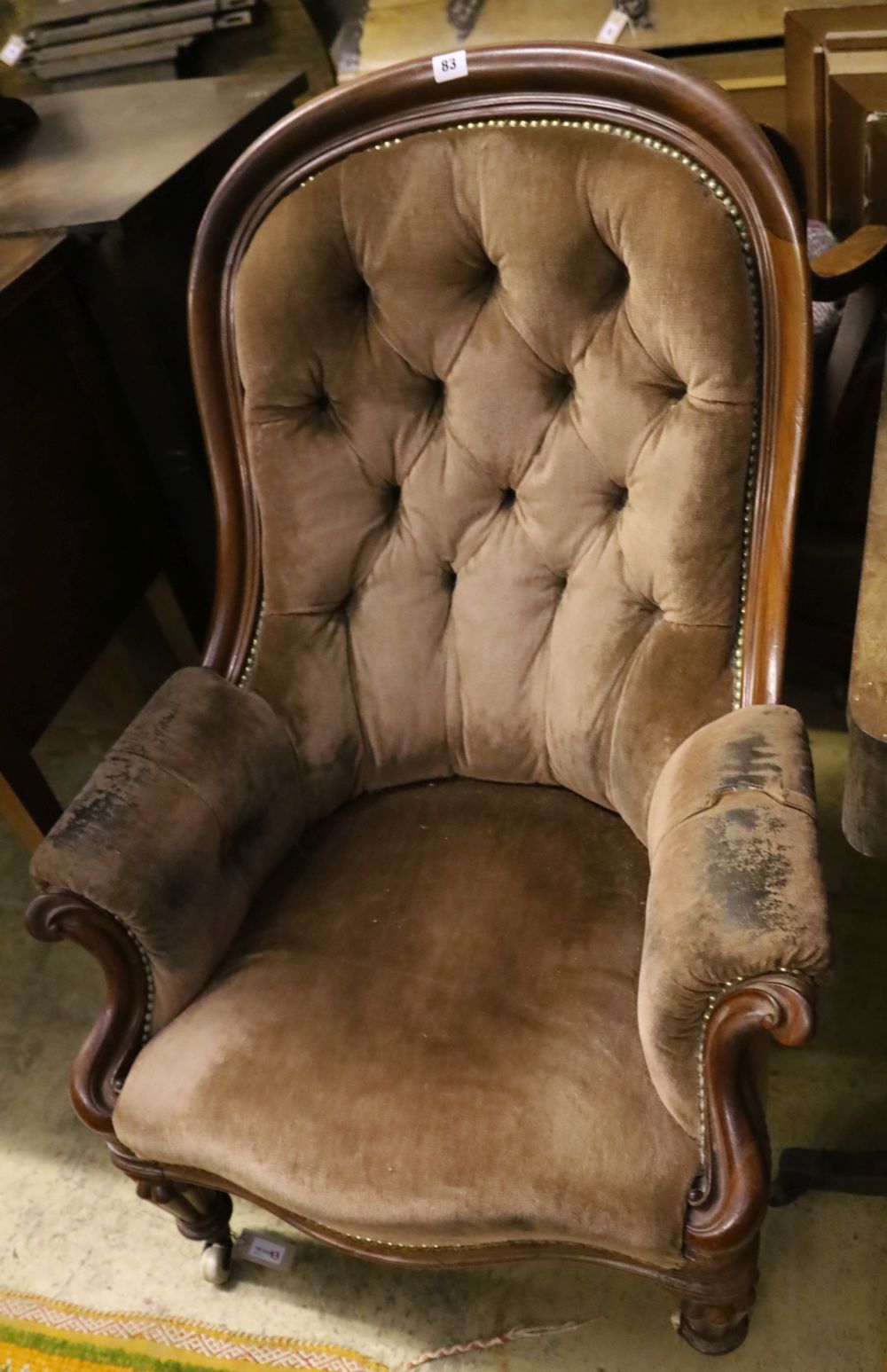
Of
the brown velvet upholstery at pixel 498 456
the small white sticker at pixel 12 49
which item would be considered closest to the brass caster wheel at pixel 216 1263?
the brown velvet upholstery at pixel 498 456

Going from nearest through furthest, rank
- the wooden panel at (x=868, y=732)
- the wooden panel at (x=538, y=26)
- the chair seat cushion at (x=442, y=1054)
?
the wooden panel at (x=868, y=732)
the chair seat cushion at (x=442, y=1054)
the wooden panel at (x=538, y=26)

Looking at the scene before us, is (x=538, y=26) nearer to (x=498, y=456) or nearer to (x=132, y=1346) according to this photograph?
(x=498, y=456)

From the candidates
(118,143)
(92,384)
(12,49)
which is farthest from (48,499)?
(12,49)

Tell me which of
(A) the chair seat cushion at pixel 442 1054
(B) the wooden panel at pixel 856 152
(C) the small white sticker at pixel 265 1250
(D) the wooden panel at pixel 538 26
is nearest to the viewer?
(A) the chair seat cushion at pixel 442 1054

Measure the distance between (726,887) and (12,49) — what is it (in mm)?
2481

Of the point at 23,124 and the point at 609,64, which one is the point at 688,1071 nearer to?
the point at 609,64

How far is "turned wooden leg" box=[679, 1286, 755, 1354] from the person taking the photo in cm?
95

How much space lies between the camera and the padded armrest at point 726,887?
0.81 m

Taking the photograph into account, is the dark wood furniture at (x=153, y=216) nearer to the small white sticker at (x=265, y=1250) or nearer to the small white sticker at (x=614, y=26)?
the small white sticker at (x=614, y=26)

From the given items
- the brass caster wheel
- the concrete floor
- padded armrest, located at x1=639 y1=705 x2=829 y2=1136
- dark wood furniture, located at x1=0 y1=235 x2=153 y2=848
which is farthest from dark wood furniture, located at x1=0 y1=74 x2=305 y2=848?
padded armrest, located at x1=639 y1=705 x2=829 y2=1136

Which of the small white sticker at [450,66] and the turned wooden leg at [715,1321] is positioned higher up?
the small white sticker at [450,66]

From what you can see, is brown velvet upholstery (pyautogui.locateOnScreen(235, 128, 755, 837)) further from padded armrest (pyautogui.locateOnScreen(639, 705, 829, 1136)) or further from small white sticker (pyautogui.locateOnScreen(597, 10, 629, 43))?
small white sticker (pyautogui.locateOnScreen(597, 10, 629, 43))

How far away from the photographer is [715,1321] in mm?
973

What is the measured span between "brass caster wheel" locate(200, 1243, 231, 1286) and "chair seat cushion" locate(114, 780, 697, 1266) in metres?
0.29
